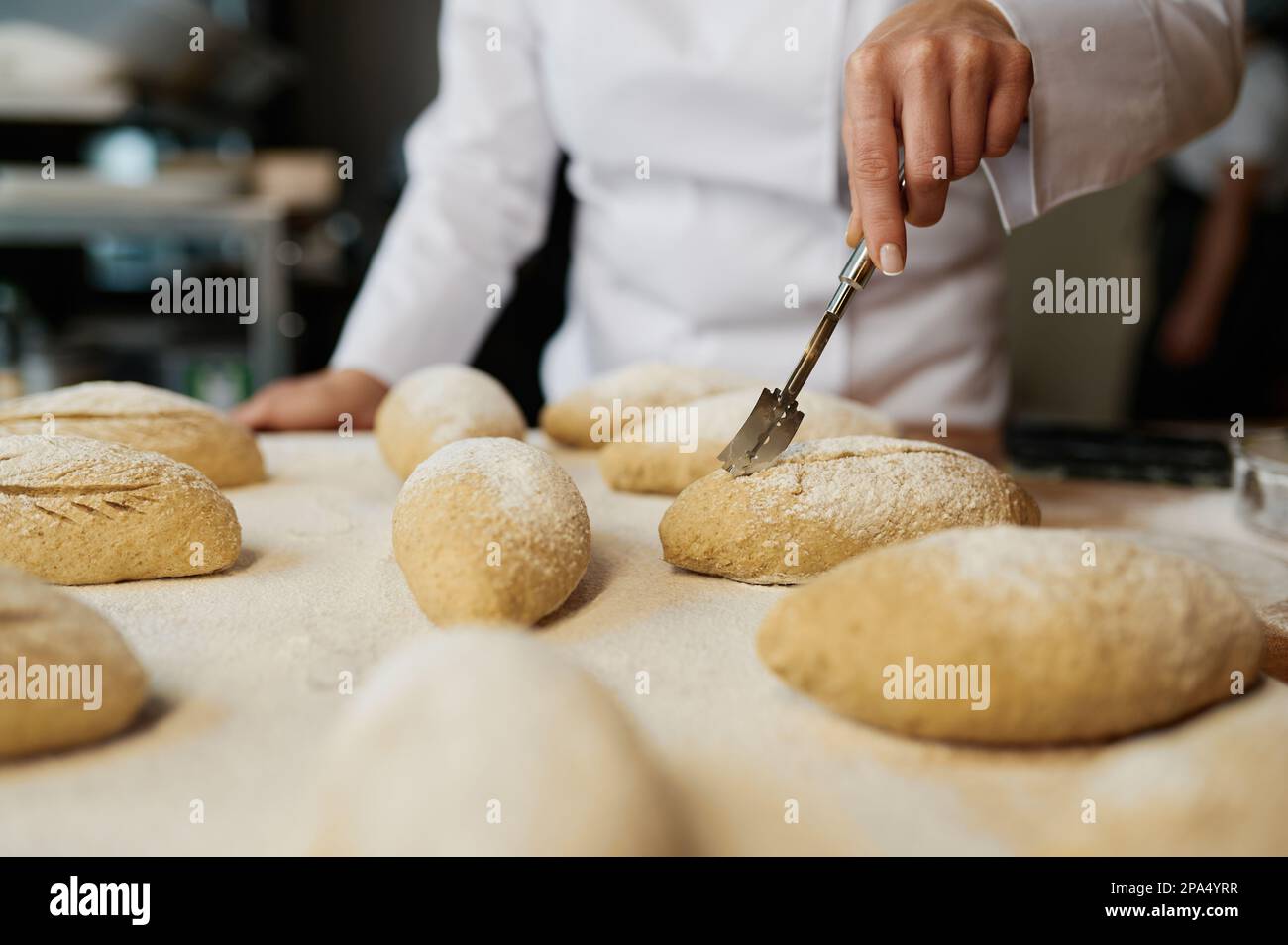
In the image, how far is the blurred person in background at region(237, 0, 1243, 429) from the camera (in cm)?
113

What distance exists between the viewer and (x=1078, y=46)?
3.61ft

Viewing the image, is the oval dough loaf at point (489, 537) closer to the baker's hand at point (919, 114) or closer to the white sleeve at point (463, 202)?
the baker's hand at point (919, 114)

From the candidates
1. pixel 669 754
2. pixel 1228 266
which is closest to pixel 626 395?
pixel 669 754

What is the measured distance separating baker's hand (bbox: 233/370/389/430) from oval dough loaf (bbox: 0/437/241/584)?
2.03 feet

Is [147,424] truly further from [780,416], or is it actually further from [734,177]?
[734,177]

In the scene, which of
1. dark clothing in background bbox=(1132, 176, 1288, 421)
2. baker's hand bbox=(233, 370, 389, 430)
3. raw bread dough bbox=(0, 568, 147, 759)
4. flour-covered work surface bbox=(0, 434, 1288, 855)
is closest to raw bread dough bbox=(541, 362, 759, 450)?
baker's hand bbox=(233, 370, 389, 430)

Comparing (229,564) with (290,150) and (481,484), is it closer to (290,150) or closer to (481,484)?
(481,484)

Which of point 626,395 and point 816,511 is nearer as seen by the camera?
point 816,511

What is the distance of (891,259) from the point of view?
87 centimetres

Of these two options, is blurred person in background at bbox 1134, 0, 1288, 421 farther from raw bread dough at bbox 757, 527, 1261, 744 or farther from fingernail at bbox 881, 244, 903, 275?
raw bread dough at bbox 757, 527, 1261, 744

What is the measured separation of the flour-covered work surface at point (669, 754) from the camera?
1.58 ft

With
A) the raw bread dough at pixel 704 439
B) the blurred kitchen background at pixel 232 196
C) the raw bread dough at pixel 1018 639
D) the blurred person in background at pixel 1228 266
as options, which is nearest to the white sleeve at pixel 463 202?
the blurred kitchen background at pixel 232 196

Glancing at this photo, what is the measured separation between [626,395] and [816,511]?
519 millimetres
